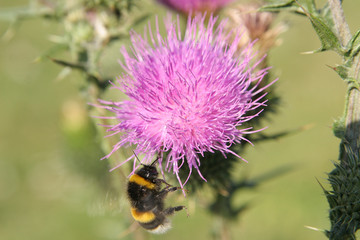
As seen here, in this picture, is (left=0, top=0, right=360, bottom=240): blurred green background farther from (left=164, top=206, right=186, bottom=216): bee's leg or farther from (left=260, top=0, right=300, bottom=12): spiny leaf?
(left=260, top=0, right=300, bottom=12): spiny leaf

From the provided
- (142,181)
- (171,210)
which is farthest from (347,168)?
(142,181)

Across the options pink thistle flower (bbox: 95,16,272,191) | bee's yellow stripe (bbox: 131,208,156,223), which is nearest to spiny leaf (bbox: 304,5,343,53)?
pink thistle flower (bbox: 95,16,272,191)

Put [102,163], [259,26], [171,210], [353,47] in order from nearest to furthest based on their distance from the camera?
[353,47] → [171,210] → [259,26] → [102,163]

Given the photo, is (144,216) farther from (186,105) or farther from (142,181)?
(186,105)

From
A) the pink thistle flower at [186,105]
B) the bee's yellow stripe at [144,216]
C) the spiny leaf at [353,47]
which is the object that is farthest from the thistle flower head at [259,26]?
the bee's yellow stripe at [144,216]

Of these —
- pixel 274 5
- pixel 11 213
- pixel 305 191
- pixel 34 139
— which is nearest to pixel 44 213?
pixel 11 213
